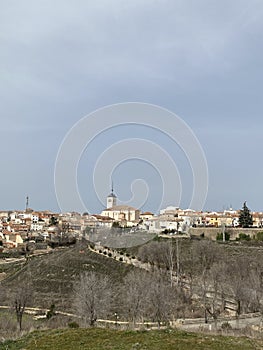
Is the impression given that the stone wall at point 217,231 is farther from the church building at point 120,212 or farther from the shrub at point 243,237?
the church building at point 120,212

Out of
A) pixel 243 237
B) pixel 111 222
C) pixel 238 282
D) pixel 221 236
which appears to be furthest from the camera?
pixel 111 222

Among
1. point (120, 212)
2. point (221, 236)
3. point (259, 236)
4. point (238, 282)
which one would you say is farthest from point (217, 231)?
point (120, 212)

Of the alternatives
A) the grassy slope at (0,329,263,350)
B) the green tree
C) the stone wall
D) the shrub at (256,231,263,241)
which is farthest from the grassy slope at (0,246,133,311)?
the green tree

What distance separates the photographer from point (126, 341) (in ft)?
34.6

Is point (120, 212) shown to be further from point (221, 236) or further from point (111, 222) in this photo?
point (221, 236)

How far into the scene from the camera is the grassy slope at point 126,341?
1005 centimetres

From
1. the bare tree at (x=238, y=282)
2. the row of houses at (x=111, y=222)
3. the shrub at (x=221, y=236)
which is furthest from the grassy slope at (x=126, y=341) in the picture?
the row of houses at (x=111, y=222)

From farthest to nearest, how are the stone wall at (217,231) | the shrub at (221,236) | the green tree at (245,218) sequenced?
the green tree at (245,218) → the stone wall at (217,231) → the shrub at (221,236)

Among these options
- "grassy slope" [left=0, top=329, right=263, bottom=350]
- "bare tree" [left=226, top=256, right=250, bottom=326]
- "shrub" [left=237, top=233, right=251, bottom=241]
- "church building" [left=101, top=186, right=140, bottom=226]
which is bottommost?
"grassy slope" [left=0, top=329, right=263, bottom=350]

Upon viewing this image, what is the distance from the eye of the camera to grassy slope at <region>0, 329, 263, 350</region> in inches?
396

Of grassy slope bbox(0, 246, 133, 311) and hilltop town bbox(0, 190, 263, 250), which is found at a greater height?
hilltop town bbox(0, 190, 263, 250)

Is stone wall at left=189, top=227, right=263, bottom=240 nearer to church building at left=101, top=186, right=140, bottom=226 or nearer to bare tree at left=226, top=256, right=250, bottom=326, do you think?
bare tree at left=226, top=256, right=250, bottom=326

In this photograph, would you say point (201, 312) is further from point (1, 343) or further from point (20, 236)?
point (20, 236)

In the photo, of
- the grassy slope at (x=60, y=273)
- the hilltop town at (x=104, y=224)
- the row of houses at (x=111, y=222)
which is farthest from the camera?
the row of houses at (x=111, y=222)
